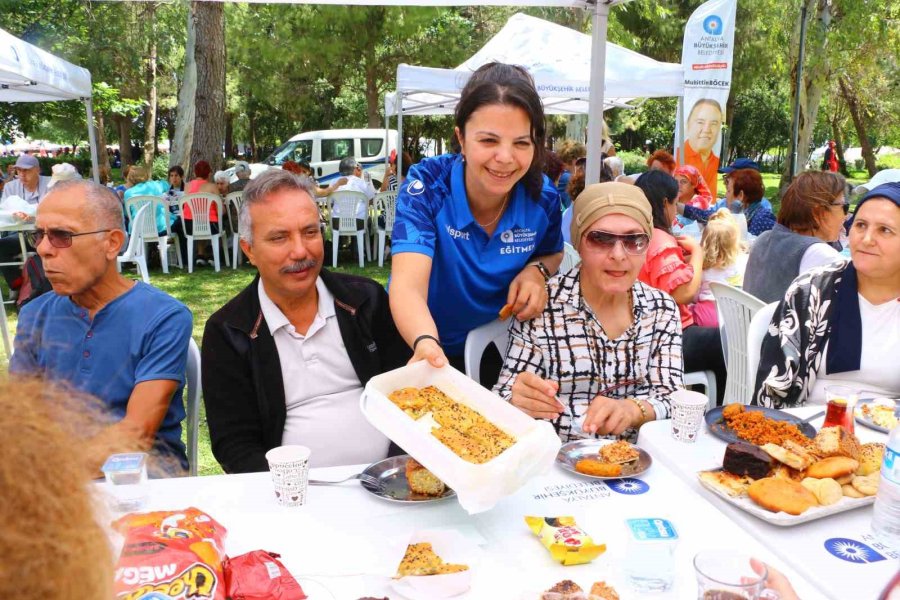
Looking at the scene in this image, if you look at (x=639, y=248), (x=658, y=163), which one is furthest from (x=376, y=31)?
(x=639, y=248)

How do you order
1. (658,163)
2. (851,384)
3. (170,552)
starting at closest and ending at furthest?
(170,552), (851,384), (658,163)

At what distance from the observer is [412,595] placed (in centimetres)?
142

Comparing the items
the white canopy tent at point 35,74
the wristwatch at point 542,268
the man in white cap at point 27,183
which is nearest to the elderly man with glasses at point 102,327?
the wristwatch at point 542,268

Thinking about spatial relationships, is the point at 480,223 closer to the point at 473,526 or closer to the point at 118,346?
the point at 473,526

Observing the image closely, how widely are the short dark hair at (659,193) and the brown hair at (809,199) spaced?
0.73 metres

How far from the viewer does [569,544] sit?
1.54 meters

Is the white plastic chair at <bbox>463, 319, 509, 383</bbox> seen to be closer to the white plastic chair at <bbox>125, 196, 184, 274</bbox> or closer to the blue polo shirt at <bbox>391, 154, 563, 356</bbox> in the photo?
the blue polo shirt at <bbox>391, 154, 563, 356</bbox>

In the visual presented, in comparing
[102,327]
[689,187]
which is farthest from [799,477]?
[689,187]

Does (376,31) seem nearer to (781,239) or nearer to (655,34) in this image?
(655,34)

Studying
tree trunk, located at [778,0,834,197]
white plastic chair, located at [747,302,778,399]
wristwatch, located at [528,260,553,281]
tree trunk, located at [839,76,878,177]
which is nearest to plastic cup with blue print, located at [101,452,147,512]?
wristwatch, located at [528,260,553,281]

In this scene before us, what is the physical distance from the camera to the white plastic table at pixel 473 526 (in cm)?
151

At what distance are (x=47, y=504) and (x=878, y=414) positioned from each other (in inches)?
100.0

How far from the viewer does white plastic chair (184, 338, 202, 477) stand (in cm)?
266

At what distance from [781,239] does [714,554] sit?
126 inches
